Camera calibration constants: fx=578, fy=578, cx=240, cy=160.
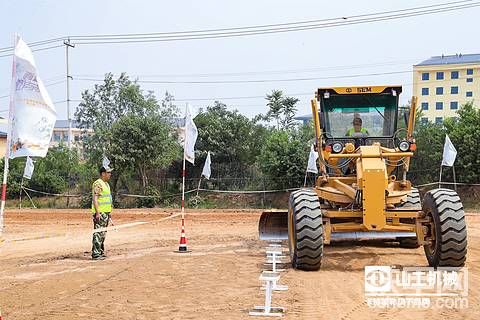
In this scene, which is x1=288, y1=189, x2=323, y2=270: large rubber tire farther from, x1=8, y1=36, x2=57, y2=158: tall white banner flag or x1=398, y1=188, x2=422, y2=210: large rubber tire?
x1=8, y1=36, x2=57, y2=158: tall white banner flag

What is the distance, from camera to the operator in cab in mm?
10898

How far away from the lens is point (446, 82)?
282 feet

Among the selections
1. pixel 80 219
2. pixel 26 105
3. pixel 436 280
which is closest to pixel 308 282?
pixel 436 280

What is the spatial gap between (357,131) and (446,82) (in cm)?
8098

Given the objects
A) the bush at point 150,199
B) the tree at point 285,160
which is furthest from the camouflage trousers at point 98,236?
the bush at point 150,199

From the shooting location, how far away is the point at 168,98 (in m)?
39.3

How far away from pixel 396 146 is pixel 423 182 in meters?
19.3

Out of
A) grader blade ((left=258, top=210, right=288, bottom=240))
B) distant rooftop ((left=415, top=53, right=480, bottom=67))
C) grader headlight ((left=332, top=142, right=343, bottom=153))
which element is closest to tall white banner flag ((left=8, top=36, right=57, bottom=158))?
grader headlight ((left=332, top=142, right=343, bottom=153))

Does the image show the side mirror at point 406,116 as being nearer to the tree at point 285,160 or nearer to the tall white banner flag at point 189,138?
the tall white banner flag at point 189,138

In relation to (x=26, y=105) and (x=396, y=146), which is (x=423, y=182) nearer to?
(x=396, y=146)

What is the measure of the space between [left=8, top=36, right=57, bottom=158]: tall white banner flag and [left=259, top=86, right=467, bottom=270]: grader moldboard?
4120 millimetres

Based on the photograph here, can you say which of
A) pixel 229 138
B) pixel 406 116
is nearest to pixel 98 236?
pixel 406 116

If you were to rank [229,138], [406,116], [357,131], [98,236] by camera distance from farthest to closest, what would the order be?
[229,138]
[98,236]
[357,131]
[406,116]

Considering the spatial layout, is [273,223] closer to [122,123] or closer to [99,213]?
[99,213]
